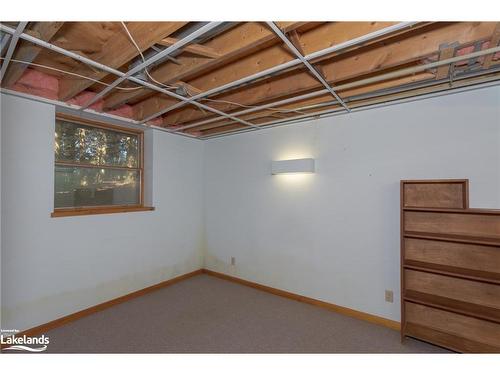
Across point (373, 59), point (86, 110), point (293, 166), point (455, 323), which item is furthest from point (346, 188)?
point (86, 110)

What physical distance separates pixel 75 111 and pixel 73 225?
1337mm

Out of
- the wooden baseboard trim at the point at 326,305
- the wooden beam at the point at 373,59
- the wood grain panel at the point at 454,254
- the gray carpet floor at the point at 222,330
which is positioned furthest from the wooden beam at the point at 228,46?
the wooden baseboard trim at the point at 326,305

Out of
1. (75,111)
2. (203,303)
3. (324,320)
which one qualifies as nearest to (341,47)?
(324,320)

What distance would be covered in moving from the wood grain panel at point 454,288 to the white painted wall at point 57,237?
3.29 metres

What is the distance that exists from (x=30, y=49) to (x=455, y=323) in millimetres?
4224

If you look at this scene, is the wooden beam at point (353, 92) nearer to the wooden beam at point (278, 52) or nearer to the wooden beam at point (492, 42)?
the wooden beam at point (492, 42)

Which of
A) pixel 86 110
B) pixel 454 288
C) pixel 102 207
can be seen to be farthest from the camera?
pixel 102 207

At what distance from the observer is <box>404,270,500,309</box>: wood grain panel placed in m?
2.16

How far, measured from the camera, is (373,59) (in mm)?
1889

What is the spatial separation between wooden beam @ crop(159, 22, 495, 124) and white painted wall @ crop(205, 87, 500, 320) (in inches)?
37.0

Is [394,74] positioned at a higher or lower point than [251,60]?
lower

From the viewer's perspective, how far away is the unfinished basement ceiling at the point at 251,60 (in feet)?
5.09

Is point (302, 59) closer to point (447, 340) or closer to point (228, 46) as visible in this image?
point (228, 46)

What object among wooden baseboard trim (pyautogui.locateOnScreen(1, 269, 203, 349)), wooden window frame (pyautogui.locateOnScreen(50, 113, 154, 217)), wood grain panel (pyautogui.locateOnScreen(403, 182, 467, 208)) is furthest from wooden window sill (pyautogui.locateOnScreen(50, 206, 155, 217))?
wood grain panel (pyautogui.locateOnScreen(403, 182, 467, 208))
